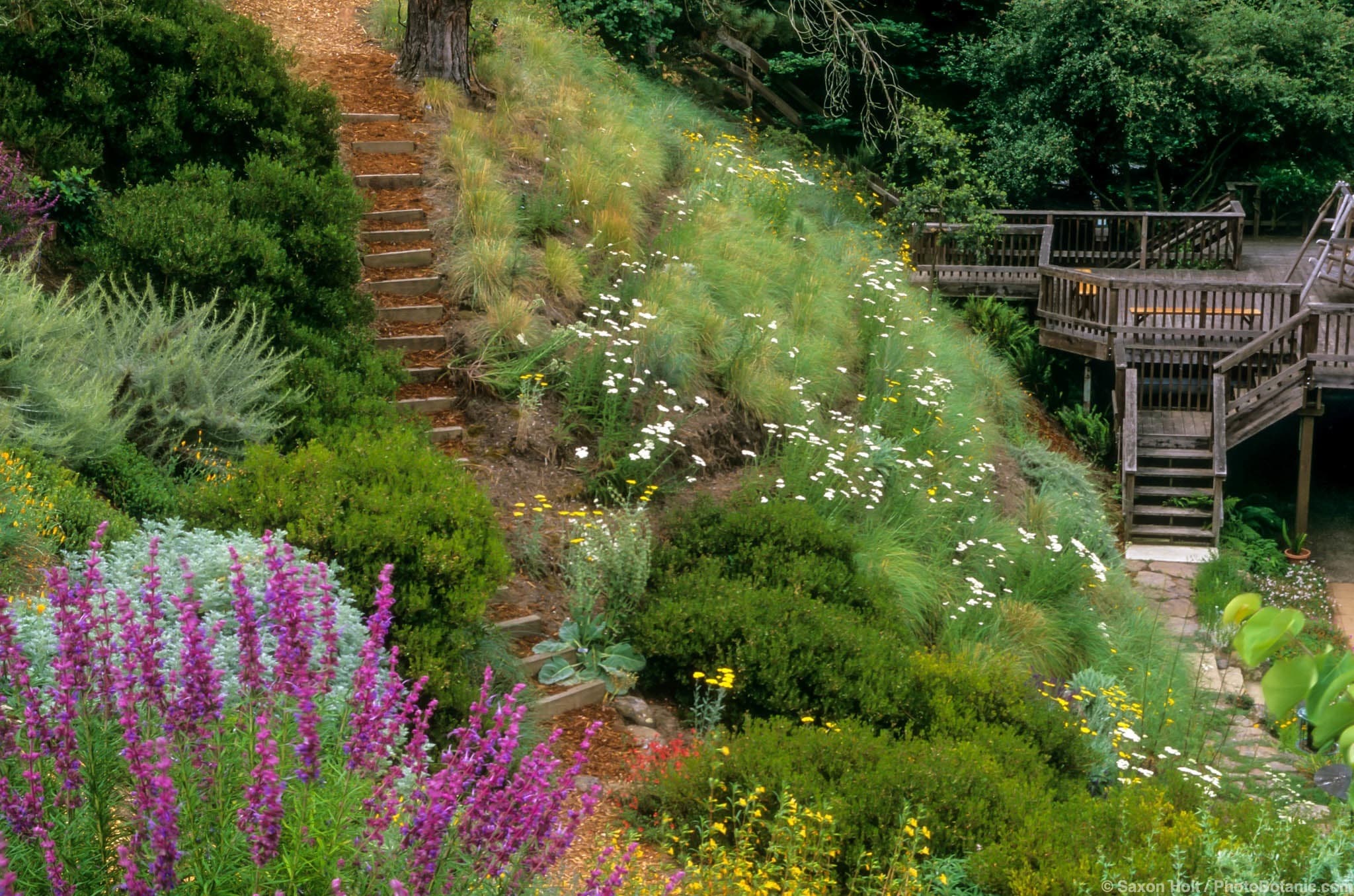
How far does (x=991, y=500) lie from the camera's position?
35.5 feet

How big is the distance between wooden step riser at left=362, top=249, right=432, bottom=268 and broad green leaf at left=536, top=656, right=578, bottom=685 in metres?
4.39

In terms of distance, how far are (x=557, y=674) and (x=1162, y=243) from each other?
16.1 m

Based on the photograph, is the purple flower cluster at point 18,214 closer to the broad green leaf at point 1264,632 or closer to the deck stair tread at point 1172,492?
the broad green leaf at point 1264,632

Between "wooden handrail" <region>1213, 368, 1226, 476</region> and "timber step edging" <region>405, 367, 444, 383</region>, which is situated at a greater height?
"timber step edging" <region>405, 367, 444, 383</region>

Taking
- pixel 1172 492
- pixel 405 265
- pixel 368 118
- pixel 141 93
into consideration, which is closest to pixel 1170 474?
pixel 1172 492

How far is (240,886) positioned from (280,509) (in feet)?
9.66

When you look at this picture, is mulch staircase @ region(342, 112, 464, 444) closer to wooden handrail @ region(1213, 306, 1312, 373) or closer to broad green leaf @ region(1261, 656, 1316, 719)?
broad green leaf @ region(1261, 656, 1316, 719)

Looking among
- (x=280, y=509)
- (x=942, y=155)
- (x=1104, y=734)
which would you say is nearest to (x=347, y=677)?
(x=280, y=509)

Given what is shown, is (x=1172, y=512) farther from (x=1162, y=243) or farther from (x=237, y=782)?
(x=237, y=782)

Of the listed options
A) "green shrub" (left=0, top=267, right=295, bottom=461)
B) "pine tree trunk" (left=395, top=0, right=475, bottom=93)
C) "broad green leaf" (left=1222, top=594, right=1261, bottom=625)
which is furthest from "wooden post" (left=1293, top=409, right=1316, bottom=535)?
"broad green leaf" (left=1222, top=594, right=1261, bottom=625)

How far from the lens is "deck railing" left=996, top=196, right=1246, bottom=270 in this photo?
63.0 ft

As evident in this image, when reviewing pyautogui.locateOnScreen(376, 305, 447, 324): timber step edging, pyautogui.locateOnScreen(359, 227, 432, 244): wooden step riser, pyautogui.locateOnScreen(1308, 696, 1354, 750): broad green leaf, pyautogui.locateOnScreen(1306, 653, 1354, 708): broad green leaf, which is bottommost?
pyautogui.locateOnScreen(376, 305, 447, 324): timber step edging

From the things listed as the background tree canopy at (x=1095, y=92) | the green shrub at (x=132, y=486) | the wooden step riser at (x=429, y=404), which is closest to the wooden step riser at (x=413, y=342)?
the wooden step riser at (x=429, y=404)

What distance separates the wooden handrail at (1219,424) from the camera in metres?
14.2
